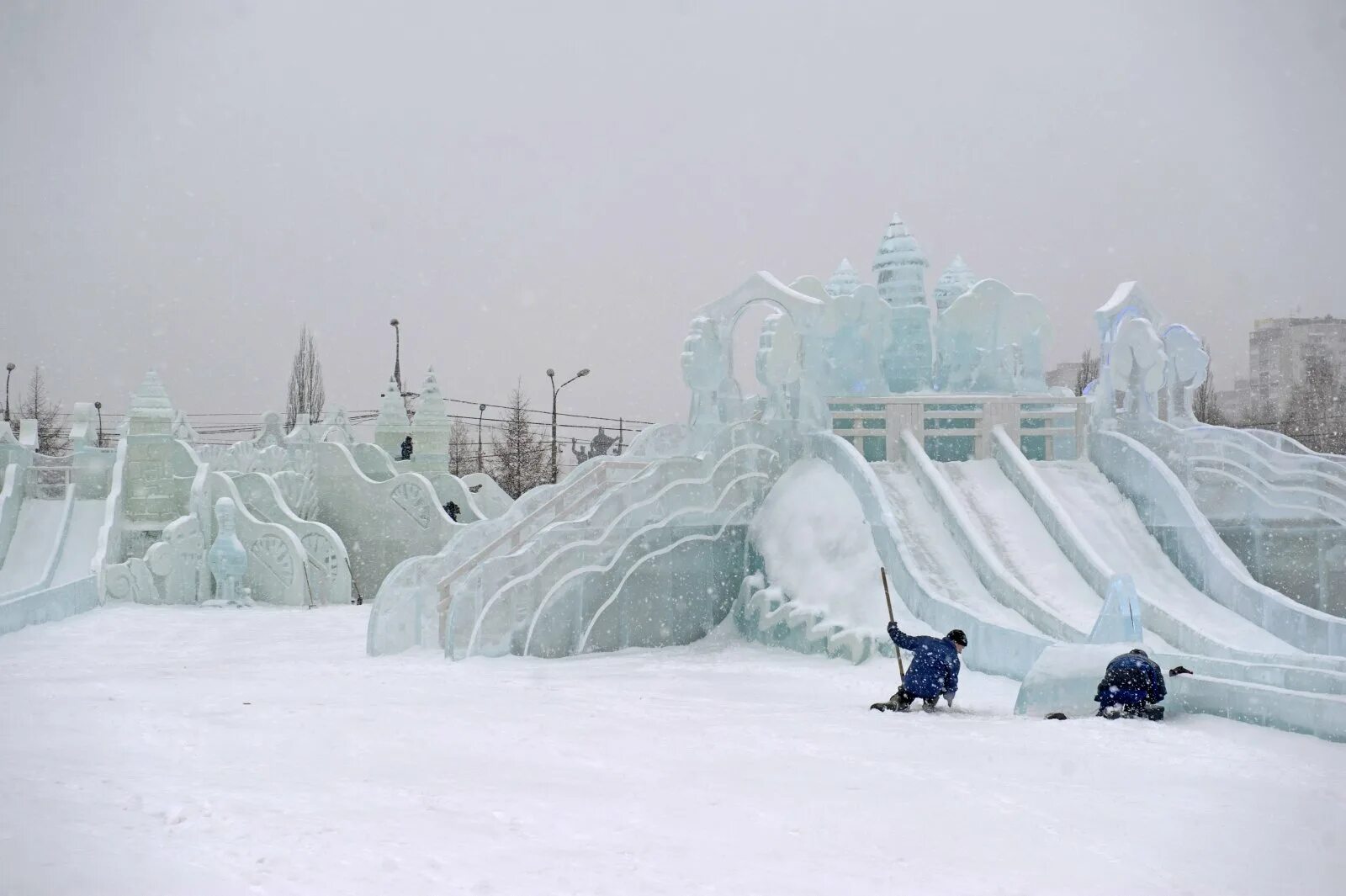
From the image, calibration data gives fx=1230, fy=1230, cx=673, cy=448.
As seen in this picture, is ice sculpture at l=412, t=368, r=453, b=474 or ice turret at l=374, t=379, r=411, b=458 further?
ice turret at l=374, t=379, r=411, b=458

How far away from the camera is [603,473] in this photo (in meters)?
17.5

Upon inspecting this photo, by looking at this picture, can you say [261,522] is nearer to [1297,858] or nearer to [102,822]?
[102,822]

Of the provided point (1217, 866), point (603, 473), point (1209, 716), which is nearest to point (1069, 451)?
point (603, 473)

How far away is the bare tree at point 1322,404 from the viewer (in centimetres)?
3869

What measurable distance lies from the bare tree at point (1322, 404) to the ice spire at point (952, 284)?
21.4 meters

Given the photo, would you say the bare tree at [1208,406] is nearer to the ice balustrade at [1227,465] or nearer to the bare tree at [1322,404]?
the bare tree at [1322,404]

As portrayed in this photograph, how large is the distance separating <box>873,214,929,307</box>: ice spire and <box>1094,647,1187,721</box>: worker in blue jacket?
1054 centimetres

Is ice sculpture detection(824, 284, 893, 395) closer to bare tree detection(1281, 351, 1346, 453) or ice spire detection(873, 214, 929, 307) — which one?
ice spire detection(873, 214, 929, 307)

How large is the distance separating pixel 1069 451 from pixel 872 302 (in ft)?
12.6

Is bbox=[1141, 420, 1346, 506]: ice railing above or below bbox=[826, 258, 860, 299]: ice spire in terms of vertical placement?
below

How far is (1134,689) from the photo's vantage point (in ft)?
31.7

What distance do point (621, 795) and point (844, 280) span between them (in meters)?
15.9

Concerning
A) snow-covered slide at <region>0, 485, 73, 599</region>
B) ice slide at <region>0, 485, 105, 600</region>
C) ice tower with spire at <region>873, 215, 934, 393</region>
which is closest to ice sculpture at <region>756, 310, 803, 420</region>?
ice tower with spire at <region>873, 215, 934, 393</region>

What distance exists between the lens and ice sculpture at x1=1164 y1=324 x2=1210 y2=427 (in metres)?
19.5
